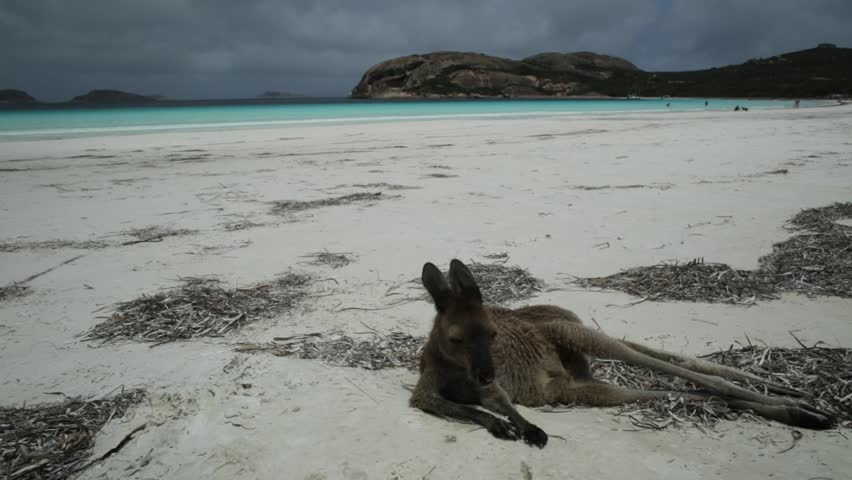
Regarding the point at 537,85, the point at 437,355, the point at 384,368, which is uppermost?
the point at 537,85

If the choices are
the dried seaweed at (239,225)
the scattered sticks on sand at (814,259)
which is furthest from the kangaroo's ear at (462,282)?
the dried seaweed at (239,225)

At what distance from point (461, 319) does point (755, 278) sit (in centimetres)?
390

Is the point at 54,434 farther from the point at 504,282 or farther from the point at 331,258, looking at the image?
the point at 504,282

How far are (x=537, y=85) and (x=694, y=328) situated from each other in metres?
120

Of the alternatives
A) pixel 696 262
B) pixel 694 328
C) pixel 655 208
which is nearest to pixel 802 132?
pixel 655 208

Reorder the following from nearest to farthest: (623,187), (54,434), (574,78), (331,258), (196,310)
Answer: (54,434) → (196,310) → (331,258) → (623,187) → (574,78)

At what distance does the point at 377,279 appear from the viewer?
5.61 meters

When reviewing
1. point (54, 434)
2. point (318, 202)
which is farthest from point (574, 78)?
point (54, 434)

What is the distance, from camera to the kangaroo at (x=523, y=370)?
287cm

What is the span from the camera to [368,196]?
9906mm

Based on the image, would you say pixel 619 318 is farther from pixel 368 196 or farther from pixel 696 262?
pixel 368 196

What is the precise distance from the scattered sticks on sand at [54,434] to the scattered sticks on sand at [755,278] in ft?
14.5

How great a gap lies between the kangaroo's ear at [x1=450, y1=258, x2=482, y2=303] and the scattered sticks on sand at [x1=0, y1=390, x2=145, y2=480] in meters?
2.26

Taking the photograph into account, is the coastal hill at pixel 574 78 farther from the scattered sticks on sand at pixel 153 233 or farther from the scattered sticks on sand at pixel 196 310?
the scattered sticks on sand at pixel 196 310
